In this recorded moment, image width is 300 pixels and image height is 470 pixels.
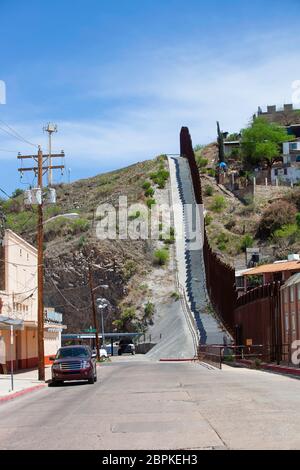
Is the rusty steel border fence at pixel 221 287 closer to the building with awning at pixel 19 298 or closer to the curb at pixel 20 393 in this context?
the building with awning at pixel 19 298

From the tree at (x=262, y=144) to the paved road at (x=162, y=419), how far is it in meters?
110

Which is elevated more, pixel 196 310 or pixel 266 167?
pixel 266 167

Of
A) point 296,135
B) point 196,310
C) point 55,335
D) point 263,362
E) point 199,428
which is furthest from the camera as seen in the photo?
point 296,135

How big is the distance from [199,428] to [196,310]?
62.9 metres

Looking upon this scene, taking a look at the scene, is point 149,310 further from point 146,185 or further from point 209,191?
point 209,191

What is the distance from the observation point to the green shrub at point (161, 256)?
9194cm

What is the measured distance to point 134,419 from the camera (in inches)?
618

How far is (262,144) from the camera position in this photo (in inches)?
5246

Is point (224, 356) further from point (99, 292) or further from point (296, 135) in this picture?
point (296, 135)

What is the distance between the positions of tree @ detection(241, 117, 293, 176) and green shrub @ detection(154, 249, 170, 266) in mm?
43827

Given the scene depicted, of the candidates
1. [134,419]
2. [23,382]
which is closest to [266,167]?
[23,382]

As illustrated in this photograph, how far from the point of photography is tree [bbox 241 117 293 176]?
5217 inches

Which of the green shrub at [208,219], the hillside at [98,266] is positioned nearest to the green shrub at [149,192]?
the hillside at [98,266]

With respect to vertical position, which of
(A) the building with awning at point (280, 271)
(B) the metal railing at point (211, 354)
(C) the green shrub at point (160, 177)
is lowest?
(B) the metal railing at point (211, 354)
